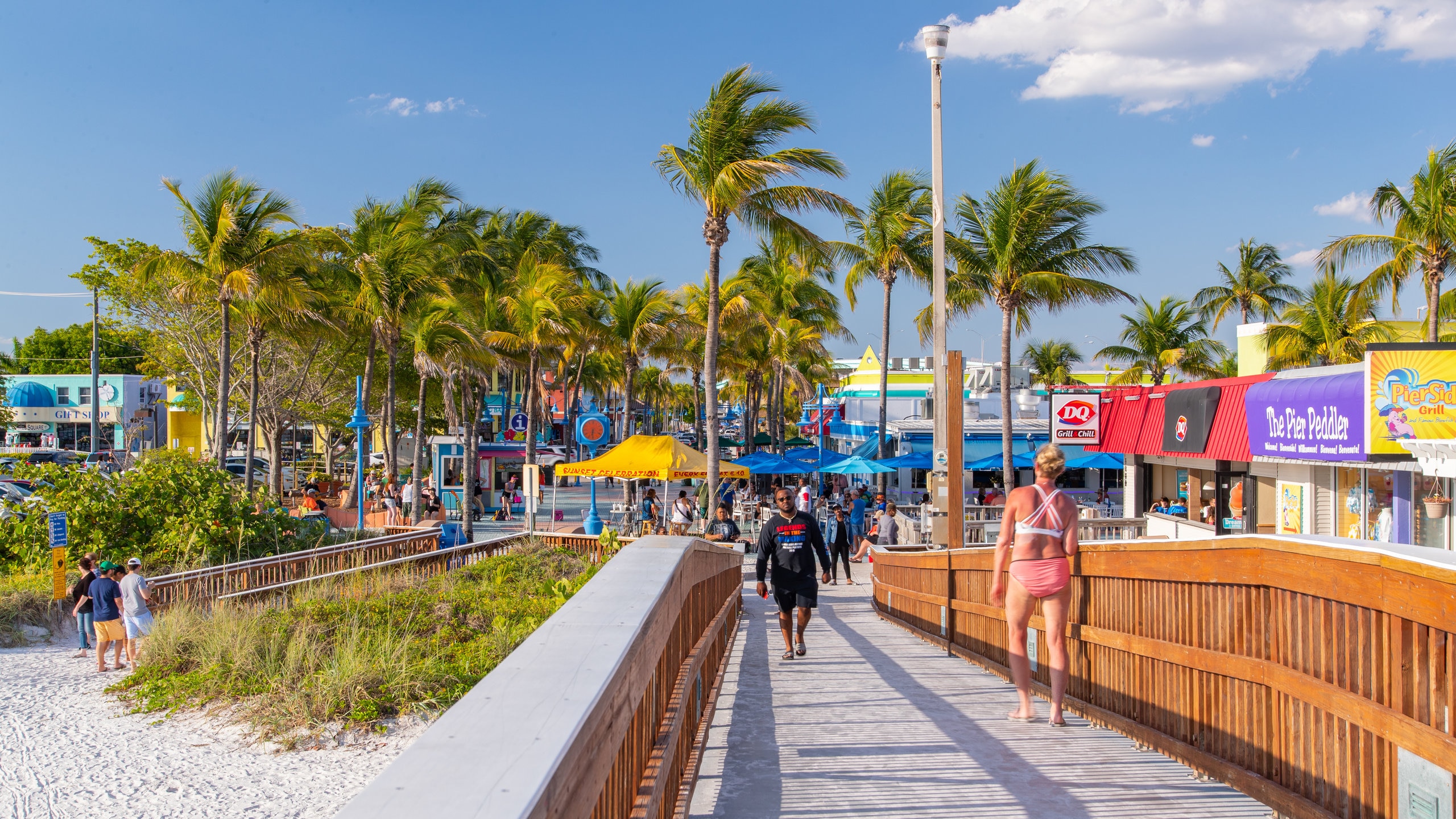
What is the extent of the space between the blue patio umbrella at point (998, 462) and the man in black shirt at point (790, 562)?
22.5 m

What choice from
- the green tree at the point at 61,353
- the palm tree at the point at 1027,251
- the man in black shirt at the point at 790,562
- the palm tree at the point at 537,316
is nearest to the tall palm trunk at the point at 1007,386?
the palm tree at the point at 1027,251

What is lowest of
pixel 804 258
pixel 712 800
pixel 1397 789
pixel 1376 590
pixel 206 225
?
pixel 712 800

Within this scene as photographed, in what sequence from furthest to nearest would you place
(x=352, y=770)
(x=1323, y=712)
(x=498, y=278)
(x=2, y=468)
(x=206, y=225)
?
1. (x=498, y=278)
2. (x=2, y=468)
3. (x=206, y=225)
4. (x=352, y=770)
5. (x=1323, y=712)

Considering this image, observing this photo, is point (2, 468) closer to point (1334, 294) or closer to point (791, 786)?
point (791, 786)

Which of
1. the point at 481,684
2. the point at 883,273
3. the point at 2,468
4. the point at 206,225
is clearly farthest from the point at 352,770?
the point at 2,468

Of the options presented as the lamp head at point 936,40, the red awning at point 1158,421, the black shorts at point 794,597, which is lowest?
the black shorts at point 794,597

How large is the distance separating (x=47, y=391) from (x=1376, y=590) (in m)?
77.5

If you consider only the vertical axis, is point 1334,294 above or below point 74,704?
above

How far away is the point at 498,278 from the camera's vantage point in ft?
135

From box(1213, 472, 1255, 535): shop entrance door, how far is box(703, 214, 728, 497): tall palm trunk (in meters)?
10.4

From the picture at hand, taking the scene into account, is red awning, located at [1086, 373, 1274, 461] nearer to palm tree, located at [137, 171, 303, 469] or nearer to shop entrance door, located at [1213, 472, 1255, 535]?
shop entrance door, located at [1213, 472, 1255, 535]

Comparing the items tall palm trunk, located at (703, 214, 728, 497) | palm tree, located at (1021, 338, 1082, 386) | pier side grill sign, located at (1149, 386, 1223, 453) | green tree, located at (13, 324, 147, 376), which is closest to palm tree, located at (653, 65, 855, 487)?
tall palm trunk, located at (703, 214, 728, 497)

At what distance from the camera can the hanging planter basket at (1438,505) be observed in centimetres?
1397

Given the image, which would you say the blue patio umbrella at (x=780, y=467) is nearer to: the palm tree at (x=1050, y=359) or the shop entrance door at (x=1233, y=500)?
the shop entrance door at (x=1233, y=500)
